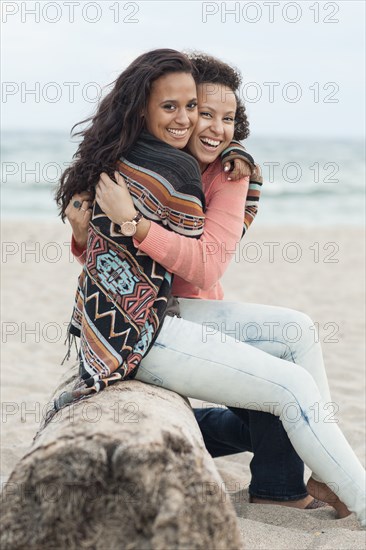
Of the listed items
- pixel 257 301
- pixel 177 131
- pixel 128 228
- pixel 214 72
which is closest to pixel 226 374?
pixel 128 228

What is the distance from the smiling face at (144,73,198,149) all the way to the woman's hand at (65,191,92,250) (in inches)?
15.2

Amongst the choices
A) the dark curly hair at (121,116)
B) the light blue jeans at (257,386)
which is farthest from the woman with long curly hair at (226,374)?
the dark curly hair at (121,116)

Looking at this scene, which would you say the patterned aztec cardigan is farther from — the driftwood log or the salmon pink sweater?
the driftwood log

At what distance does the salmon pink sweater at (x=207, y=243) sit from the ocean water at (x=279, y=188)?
675 cm

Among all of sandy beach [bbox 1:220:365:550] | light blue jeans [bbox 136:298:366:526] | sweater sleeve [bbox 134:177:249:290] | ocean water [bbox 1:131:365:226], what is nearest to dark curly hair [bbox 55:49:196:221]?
sweater sleeve [bbox 134:177:249:290]

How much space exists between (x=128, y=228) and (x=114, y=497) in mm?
1046

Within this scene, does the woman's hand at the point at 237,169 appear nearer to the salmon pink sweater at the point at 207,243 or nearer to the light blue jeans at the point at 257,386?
the salmon pink sweater at the point at 207,243

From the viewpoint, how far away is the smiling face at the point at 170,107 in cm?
294

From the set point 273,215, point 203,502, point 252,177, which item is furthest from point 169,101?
point 273,215

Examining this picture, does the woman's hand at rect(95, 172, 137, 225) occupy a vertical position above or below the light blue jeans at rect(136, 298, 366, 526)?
above

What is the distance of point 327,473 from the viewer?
2.73 metres

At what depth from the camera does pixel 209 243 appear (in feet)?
9.40

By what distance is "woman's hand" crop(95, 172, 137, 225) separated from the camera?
2.76 m

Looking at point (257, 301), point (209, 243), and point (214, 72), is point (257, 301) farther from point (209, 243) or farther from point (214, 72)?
point (209, 243)
